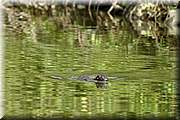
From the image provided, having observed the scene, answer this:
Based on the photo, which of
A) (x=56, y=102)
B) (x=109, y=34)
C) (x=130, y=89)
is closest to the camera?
(x=56, y=102)

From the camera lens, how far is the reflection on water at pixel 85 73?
4.57 m

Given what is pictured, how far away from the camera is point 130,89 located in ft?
17.1

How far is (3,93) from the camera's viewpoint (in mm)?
4688

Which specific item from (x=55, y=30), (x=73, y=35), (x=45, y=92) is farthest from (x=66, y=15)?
(x=45, y=92)

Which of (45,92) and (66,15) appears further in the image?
(66,15)

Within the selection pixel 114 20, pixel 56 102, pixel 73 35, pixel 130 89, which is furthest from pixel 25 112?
pixel 114 20

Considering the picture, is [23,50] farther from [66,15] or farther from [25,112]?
[66,15]

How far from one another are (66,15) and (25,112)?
21.5 ft

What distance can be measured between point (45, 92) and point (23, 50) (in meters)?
1.83

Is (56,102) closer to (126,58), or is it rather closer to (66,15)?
(126,58)

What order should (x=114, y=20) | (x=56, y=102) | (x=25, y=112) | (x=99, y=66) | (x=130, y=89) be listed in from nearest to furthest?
(x=25, y=112) → (x=56, y=102) → (x=130, y=89) → (x=99, y=66) → (x=114, y=20)

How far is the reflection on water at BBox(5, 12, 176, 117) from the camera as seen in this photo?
4566 millimetres

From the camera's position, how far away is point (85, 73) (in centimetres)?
575

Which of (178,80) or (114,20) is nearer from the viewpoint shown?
(178,80)
